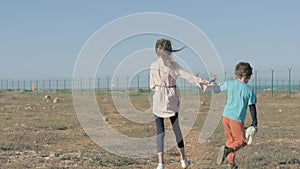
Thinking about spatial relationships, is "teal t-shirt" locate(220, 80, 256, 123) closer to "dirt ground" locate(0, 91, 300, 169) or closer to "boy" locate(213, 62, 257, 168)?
"boy" locate(213, 62, 257, 168)

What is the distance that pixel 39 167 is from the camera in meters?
9.19

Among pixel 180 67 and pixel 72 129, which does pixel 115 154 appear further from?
pixel 72 129

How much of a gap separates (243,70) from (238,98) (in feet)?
1.38

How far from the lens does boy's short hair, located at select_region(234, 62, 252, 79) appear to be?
8.10m

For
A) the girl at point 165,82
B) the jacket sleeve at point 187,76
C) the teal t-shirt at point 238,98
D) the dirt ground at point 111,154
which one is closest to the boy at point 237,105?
the teal t-shirt at point 238,98

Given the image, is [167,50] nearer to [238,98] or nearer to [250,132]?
[238,98]

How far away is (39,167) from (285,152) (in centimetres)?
482

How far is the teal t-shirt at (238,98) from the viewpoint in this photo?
8.02m

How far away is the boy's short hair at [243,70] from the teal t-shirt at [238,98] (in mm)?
130

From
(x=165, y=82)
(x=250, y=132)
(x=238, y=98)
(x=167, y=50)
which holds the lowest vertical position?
(x=250, y=132)

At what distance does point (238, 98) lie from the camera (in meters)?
8.03

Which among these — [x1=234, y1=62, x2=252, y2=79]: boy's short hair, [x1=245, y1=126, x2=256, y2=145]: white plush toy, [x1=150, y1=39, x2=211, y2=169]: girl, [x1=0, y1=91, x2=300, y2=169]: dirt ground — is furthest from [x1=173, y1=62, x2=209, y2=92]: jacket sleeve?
[x1=0, y1=91, x2=300, y2=169]: dirt ground

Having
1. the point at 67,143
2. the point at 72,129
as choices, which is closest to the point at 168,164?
the point at 67,143

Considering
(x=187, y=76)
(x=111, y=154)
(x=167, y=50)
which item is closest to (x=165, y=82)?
(x=187, y=76)
